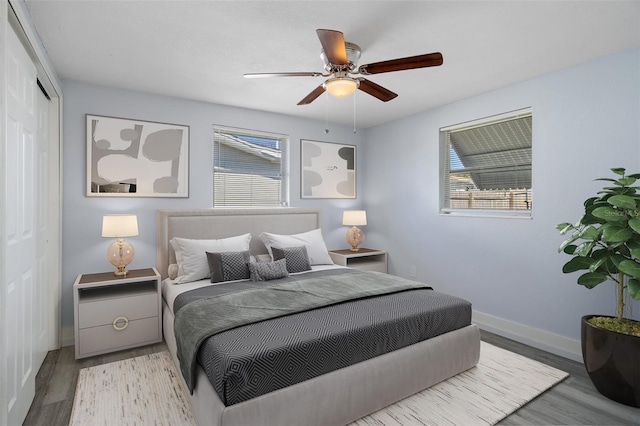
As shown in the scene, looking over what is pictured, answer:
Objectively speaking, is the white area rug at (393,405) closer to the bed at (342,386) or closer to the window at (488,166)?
the bed at (342,386)

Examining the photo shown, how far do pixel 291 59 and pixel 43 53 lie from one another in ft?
6.04

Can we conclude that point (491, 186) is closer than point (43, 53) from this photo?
No

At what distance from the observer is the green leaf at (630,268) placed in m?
2.07

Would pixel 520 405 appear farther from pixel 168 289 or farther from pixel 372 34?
pixel 168 289

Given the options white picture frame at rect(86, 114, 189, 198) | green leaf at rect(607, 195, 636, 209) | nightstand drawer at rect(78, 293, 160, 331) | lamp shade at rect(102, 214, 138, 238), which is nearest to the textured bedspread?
nightstand drawer at rect(78, 293, 160, 331)

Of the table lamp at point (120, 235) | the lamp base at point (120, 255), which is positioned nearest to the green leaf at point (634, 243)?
the table lamp at point (120, 235)

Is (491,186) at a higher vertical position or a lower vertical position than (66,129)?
lower

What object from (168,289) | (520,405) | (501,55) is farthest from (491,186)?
(168,289)

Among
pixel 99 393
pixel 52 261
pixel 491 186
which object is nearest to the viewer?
pixel 99 393

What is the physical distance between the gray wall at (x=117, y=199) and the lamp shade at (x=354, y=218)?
4.81 feet

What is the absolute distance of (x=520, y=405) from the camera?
221 centimetres

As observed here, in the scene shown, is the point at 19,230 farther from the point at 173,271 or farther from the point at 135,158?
the point at 135,158

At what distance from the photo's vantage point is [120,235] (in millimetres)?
3066

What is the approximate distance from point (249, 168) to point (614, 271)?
3.71m
